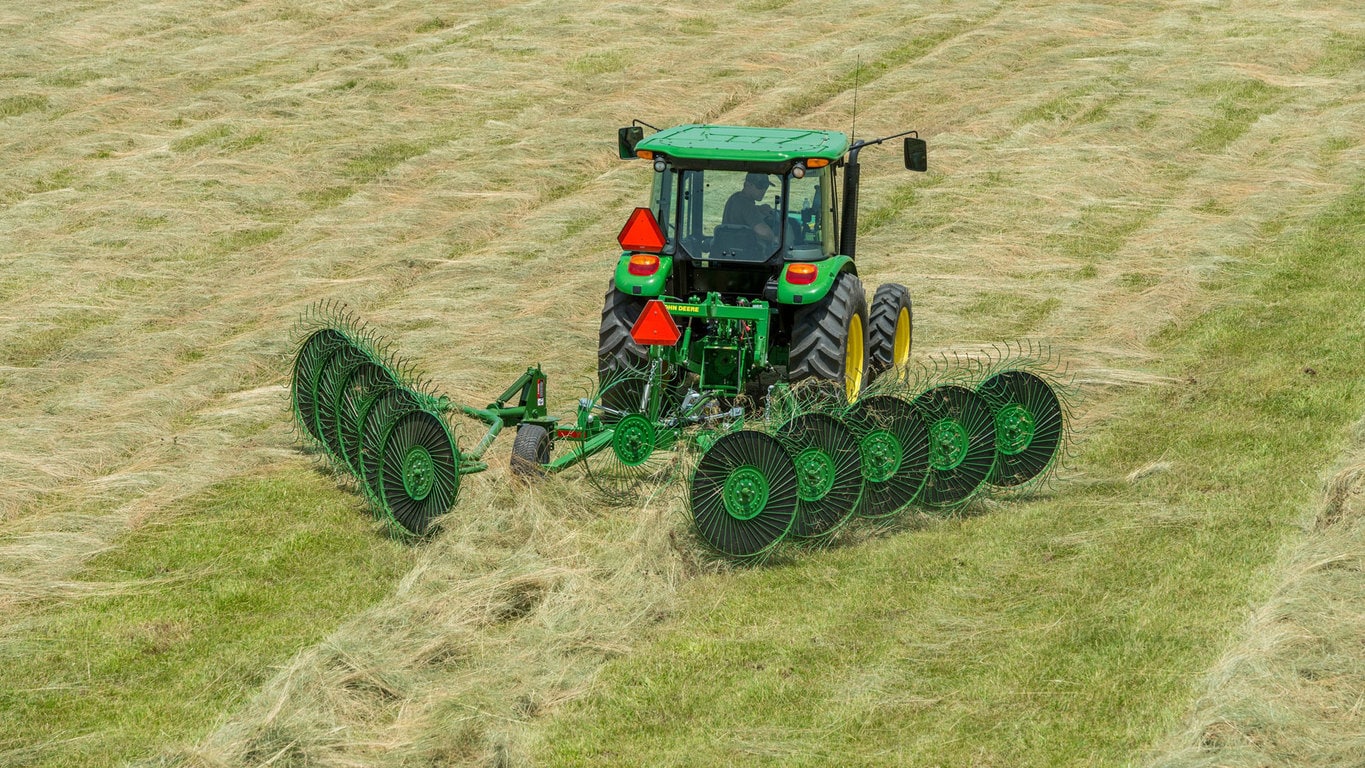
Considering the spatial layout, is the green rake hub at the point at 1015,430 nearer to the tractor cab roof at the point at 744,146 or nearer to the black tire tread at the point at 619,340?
the tractor cab roof at the point at 744,146

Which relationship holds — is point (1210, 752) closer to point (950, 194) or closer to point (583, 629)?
point (583, 629)

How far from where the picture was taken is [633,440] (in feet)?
27.2

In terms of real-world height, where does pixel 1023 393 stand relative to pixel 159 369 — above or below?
above

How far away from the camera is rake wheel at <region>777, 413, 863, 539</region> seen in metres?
7.84

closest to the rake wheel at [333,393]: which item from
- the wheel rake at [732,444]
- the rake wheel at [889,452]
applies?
the wheel rake at [732,444]

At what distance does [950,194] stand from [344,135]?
7.25 m

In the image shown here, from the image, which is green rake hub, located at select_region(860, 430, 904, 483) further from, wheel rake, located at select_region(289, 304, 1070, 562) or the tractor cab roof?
the tractor cab roof

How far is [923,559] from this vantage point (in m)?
7.65

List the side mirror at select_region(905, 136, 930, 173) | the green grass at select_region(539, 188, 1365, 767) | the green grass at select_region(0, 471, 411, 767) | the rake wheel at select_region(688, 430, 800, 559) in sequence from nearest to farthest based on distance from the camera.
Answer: the green grass at select_region(539, 188, 1365, 767) < the green grass at select_region(0, 471, 411, 767) < the rake wheel at select_region(688, 430, 800, 559) < the side mirror at select_region(905, 136, 930, 173)

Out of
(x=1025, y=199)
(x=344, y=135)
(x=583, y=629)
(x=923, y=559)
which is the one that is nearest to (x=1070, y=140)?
(x=1025, y=199)

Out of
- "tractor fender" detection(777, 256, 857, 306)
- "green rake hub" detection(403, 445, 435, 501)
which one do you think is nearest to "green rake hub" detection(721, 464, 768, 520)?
"green rake hub" detection(403, 445, 435, 501)

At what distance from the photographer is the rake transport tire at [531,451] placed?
807cm

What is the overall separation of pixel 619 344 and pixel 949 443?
2202 mm

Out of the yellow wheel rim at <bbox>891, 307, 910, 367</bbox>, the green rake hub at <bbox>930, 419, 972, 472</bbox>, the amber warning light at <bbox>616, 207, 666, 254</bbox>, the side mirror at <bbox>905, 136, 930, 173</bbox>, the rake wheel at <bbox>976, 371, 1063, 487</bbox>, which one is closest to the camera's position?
the green rake hub at <bbox>930, 419, 972, 472</bbox>
